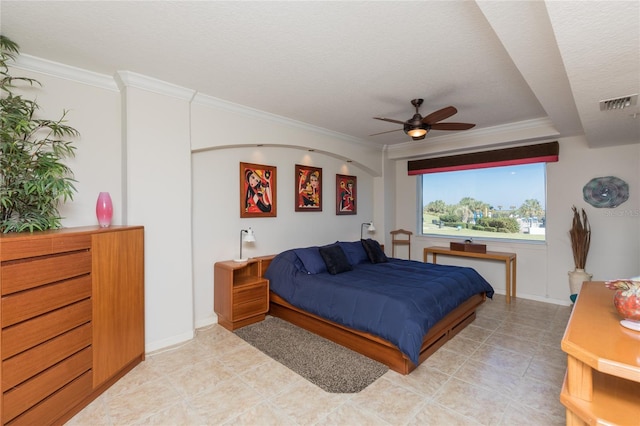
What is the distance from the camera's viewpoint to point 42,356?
182 centimetres

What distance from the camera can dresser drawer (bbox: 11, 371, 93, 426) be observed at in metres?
1.74

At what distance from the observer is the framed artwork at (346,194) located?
533 centimetres

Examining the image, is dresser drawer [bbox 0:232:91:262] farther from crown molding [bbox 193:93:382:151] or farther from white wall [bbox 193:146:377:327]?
crown molding [bbox 193:93:382:151]

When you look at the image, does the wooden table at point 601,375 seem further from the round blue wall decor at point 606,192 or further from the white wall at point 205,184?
the round blue wall decor at point 606,192

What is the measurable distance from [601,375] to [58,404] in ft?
10.6

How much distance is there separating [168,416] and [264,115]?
333 cm

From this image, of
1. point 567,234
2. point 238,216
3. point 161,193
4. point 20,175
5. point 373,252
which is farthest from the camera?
point 373,252

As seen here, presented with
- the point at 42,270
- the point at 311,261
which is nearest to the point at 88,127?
the point at 42,270

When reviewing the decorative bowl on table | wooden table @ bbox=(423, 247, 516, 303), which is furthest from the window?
the decorative bowl on table

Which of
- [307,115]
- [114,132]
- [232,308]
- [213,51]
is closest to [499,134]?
[307,115]

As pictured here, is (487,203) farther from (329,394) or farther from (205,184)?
(205,184)

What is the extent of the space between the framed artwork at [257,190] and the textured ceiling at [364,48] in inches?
40.0

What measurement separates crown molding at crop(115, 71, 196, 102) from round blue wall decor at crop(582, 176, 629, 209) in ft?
17.8

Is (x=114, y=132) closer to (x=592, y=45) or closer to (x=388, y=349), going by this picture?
(x=388, y=349)
